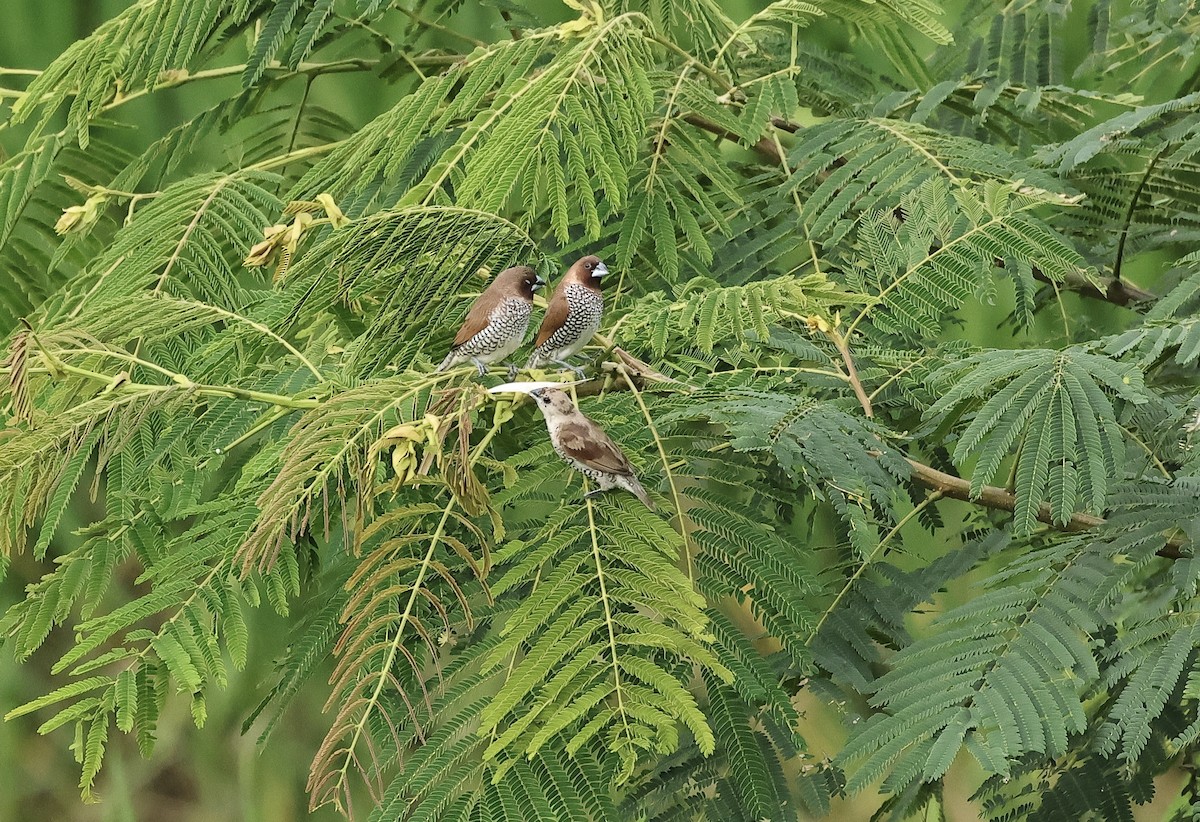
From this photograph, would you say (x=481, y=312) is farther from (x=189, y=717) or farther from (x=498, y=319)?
(x=189, y=717)

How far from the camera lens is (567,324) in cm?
153

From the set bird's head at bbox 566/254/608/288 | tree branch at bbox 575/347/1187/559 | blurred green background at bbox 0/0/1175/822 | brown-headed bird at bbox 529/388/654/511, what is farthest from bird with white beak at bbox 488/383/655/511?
blurred green background at bbox 0/0/1175/822

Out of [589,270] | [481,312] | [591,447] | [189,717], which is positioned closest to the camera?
[591,447]

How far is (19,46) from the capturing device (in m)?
3.03

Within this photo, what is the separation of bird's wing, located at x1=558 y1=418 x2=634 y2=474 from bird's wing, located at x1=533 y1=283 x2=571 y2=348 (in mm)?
226

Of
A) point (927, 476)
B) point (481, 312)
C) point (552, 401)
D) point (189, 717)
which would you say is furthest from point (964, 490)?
point (189, 717)

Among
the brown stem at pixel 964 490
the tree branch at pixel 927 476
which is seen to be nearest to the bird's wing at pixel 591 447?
the tree branch at pixel 927 476

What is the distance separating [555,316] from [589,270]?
0.21 m

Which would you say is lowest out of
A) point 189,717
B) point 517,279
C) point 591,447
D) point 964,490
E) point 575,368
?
point 964,490

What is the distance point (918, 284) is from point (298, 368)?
2.81 feet

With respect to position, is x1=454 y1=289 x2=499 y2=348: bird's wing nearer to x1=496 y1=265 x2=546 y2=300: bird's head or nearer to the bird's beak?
x1=496 y1=265 x2=546 y2=300: bird's head

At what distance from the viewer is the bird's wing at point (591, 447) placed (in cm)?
132

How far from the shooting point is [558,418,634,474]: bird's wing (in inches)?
51.8

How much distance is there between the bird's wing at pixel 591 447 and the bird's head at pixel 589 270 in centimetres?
39
